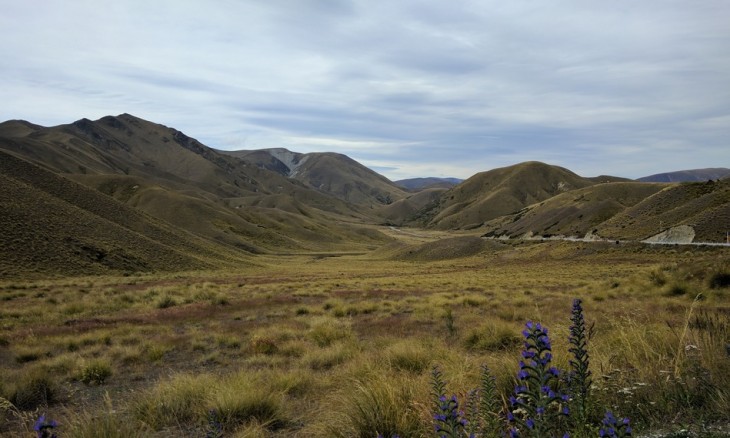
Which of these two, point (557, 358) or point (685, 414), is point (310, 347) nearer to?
point (557, 358)

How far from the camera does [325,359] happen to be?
364 inches

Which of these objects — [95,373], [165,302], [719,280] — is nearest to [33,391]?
[95,373]

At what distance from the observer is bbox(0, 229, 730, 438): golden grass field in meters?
4.77

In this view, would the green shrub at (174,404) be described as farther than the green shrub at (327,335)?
No

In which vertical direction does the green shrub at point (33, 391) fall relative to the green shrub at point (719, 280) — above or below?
below

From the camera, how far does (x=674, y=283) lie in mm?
16688

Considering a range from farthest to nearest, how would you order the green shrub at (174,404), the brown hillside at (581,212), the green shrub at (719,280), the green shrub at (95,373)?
1. the brown hillside at (581,212)
2. the green shrub at (719,280)
3. the green shrub at (95,373)
4. the green shrub at (174,404)

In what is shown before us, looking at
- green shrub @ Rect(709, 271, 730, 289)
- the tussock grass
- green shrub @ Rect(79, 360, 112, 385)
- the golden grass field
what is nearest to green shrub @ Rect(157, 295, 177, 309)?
the golden grass field

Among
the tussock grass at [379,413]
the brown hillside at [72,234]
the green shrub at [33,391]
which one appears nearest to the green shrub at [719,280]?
the tussock grass at [379,413]

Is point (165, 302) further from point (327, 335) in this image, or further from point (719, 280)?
point (719, 280)

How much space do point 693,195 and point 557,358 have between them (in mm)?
72380

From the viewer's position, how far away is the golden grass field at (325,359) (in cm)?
477

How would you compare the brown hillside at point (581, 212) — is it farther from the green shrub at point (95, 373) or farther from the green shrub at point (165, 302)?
the green shrub at point (95, 373)

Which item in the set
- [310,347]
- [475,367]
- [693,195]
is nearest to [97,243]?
[310,347]
